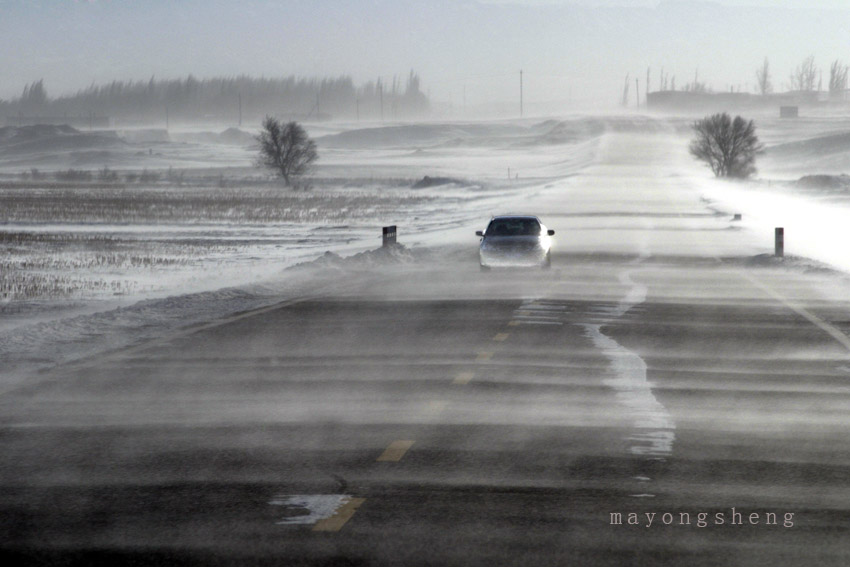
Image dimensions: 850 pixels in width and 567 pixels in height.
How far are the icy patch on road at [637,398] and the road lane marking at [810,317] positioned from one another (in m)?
2.81

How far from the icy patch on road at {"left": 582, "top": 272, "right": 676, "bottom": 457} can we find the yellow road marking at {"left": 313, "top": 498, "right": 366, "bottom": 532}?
2426mm

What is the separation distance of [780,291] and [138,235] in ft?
103

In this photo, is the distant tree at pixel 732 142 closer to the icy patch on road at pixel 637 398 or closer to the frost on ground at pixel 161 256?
the frost on ground at pixel 161 256

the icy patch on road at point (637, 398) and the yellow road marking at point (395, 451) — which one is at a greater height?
the yellow road marking at point (395, 451)

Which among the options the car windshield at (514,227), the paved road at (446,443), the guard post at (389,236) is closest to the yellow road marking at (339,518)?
the paved road at (446,443)

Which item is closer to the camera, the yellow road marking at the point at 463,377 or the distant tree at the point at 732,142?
the yellow road marking at the point at 463,377

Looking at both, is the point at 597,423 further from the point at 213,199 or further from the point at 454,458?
the point at 213,199

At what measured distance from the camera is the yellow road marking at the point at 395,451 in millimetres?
8898

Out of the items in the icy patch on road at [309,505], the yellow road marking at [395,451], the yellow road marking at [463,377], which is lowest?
the yellow road marking at [463,377]

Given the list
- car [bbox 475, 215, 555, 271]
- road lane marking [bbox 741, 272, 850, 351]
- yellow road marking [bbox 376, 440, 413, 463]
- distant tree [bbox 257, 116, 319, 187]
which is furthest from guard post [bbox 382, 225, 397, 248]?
distant tree [bbox 257, 116, 319, 187]

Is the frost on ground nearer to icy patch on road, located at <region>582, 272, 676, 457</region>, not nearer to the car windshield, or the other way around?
the car windshield

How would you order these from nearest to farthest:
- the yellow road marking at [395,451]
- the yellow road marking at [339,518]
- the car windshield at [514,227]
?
→ 1. the yellow road marking at [339,518]
2. the yellow road marking at [395,451]
3. the car windshield at [514,227]

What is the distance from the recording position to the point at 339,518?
7184mm

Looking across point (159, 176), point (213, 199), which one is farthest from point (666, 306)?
point (159, 176)
